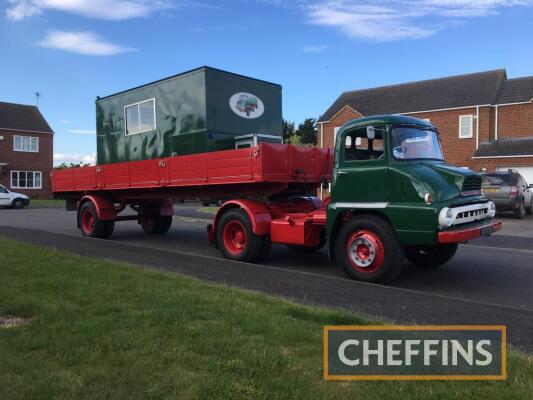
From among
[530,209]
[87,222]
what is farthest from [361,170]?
[530,209]

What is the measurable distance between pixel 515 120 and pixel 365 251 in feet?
90.6

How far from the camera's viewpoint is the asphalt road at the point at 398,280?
5.60 meters

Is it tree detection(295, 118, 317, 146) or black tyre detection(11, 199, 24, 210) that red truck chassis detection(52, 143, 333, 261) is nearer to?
black tyre detection(11, 199, 24, 210)

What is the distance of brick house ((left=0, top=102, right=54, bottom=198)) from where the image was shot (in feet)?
133

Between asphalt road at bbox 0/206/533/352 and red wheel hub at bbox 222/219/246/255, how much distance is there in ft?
1.08

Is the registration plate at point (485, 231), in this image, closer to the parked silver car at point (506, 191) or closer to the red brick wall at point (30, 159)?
the parked silver car at point (506, 191)

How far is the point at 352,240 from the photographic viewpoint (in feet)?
24.2

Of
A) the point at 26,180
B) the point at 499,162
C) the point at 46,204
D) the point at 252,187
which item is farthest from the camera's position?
the point at 26,180

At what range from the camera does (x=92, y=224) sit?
13219 millimetres

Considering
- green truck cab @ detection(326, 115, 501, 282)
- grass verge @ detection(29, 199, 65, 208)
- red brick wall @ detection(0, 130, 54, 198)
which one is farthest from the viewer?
red brick wall @ detection(0, 130, 54, 198)

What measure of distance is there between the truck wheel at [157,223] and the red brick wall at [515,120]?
81.3 ft

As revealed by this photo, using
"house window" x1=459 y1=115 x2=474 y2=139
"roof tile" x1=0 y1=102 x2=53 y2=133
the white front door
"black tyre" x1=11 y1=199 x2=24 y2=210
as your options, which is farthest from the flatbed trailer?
"roof tile" x1=0 y1=102 x2=53 y2=133

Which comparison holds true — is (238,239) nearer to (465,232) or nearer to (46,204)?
(465,232)

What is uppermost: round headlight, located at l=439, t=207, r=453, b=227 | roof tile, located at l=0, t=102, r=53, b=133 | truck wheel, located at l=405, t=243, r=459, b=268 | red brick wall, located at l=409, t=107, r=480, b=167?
roof tile, located at l=0, t=102, r=53, b=133
